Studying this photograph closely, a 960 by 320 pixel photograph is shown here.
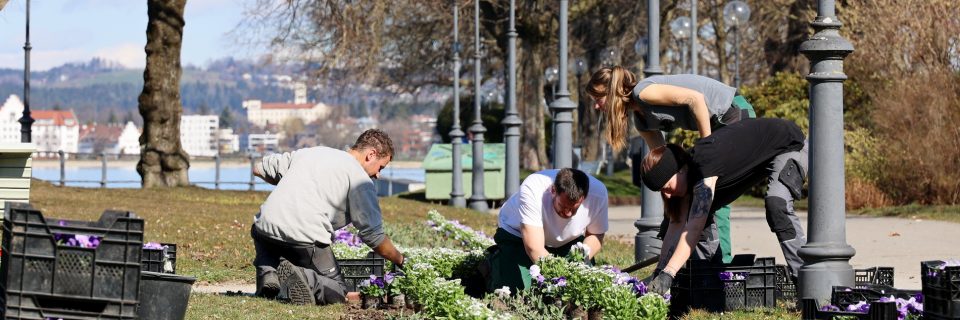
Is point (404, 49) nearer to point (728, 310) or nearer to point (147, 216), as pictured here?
point (147, 216)

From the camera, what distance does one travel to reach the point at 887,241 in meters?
16.2

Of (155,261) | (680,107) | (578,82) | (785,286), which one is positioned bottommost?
(785,286)

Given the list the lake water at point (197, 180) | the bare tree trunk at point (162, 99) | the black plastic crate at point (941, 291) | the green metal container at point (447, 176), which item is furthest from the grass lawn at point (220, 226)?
the green metal container at point (447, 176)

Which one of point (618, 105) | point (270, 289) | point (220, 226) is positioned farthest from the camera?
point (220, 226)

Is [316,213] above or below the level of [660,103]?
below

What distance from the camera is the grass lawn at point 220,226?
346 inches

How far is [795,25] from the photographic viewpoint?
36781 millimetres

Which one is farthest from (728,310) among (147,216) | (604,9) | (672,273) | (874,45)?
(604,9)

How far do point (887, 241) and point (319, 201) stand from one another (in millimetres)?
8630

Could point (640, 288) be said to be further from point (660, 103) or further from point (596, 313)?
point (660, 103)

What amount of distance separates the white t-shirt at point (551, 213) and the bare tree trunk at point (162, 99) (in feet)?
62.4

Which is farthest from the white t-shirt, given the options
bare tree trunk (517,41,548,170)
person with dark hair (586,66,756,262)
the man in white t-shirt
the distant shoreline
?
bare tree trunk (517,41,548,170)

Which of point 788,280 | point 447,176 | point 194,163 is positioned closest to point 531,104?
point 447,176

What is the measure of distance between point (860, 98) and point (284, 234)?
21.9m
